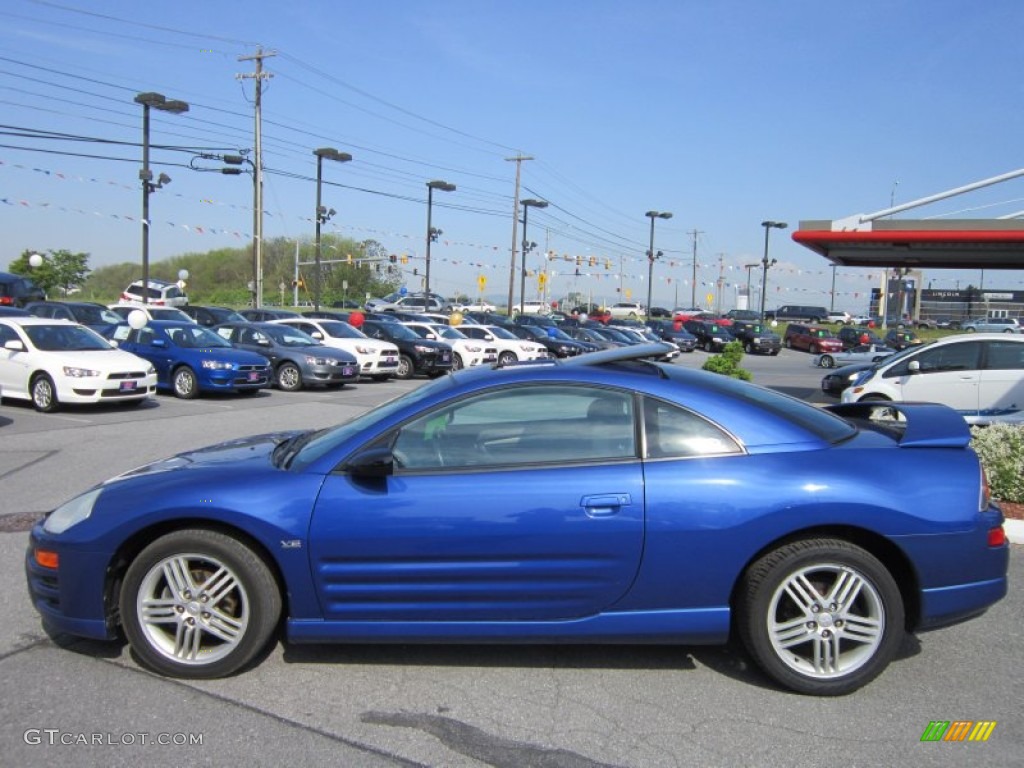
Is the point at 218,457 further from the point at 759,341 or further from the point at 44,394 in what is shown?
the point at 759,341

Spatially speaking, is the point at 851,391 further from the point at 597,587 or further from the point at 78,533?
the point at 78,533

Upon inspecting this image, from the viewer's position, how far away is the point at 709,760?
10.2 feet

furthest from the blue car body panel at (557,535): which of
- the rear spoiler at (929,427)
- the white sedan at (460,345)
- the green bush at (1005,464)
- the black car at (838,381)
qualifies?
the white sedan at (460,345)

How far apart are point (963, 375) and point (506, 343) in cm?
1537

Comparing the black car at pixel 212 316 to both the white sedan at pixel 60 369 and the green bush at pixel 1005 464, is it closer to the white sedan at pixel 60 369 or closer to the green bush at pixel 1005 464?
the white sedan at pixel 60 369

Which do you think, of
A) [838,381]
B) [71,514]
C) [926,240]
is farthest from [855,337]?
[71,514]

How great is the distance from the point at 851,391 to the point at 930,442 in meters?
9.42

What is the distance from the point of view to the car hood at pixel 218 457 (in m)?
4.07

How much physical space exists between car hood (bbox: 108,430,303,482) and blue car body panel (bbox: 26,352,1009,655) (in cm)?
29

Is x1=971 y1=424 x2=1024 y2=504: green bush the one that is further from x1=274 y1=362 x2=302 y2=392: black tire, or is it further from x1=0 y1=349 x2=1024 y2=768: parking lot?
x1=274 y1=362 x2=302 y2=392: black tire

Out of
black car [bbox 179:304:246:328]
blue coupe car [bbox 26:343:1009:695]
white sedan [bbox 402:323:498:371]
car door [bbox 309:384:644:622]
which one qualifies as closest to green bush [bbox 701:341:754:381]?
blue coupe car [bbox 26:343:1009:695]

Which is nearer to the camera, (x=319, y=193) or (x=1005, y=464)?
(x=1005, y=464)

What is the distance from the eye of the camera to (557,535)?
139 inches

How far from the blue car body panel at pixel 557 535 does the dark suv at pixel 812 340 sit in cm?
4127
